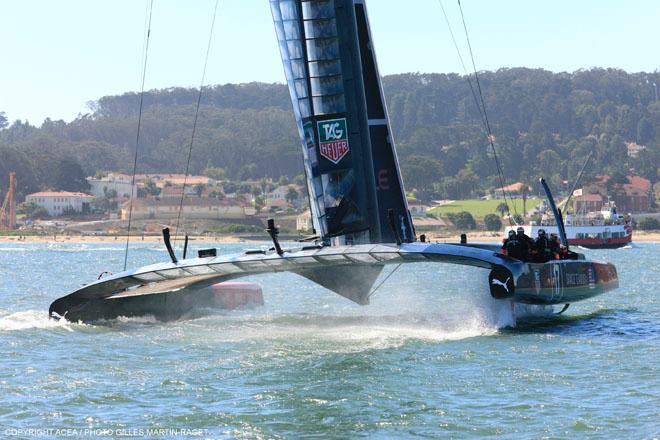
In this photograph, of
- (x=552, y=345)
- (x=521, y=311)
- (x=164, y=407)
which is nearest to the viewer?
(x=164, y=407)

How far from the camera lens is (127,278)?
14336 mm

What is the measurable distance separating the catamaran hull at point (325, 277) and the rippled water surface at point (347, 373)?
34 centimetres

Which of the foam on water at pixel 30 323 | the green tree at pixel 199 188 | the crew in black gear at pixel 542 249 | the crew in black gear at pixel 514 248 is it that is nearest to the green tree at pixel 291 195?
the green tree at pixel 199 188

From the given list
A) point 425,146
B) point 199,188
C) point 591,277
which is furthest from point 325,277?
point 425,146

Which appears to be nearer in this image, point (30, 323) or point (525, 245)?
point (525, 245)

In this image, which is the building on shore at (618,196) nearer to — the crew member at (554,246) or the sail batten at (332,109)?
the crew member at (554,246)

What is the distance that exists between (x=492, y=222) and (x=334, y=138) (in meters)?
91.8

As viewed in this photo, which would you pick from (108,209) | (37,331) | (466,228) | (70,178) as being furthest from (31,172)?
(37,331)

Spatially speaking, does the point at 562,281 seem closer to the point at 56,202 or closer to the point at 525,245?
the point at 525,245

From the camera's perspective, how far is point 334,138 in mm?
14250

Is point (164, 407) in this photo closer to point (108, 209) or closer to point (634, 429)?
point (634, 429)

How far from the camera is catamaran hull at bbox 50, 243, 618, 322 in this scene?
515 inches

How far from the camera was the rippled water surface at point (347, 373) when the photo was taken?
8602 millimetres

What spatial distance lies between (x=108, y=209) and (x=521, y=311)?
366ft
